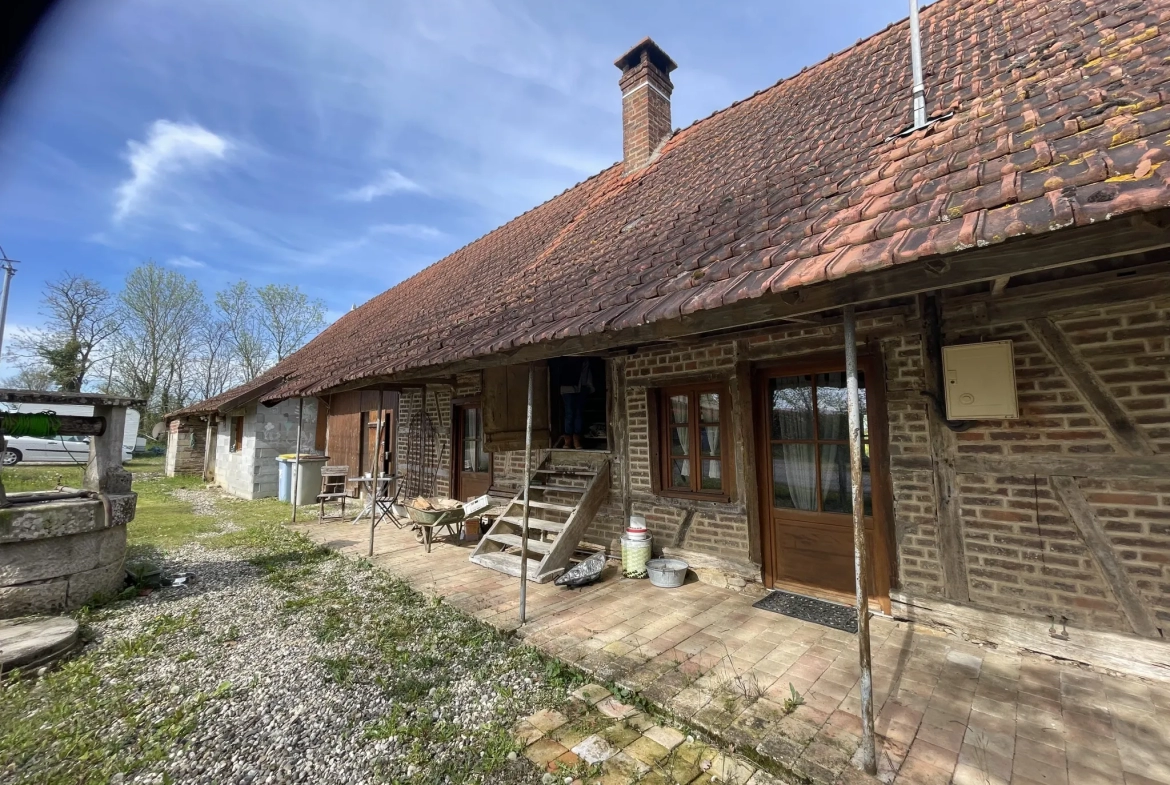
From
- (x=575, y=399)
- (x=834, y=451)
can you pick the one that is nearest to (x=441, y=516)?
(x=575, y=399)

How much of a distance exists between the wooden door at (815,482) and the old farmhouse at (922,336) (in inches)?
0.8

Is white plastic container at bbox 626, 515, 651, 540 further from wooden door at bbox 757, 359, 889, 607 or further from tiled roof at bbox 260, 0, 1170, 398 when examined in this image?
tiled roof at bbox 260, 0, 1170, 398

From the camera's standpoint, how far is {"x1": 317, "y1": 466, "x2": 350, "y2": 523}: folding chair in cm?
920

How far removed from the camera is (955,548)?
3396mm

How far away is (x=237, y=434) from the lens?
14.5m

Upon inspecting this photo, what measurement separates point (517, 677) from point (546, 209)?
8.57m

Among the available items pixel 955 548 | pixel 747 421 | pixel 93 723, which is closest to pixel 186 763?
pixel 93 723

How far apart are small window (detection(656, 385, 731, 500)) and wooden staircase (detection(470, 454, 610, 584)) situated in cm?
78

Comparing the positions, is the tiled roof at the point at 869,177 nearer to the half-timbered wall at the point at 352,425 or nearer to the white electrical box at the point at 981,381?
the white electrical box at the point at 981,381

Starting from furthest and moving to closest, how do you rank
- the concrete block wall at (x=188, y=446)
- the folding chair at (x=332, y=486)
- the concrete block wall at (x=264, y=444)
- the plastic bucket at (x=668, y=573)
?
the concrete block wall at (x=188, y=446)
the concrete block wall at (x=264, y=444)
the folding chair at (x=332, y=486)
the plastic bucket at (x=668, y=573)

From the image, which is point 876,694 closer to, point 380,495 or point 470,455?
point 470,455

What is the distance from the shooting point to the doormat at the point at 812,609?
12.2 feet

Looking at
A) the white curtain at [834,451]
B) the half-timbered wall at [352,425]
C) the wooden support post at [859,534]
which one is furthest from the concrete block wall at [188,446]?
the wooden support post at [859,534]

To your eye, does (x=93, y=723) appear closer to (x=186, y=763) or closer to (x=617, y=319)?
(x=186, y=763)
